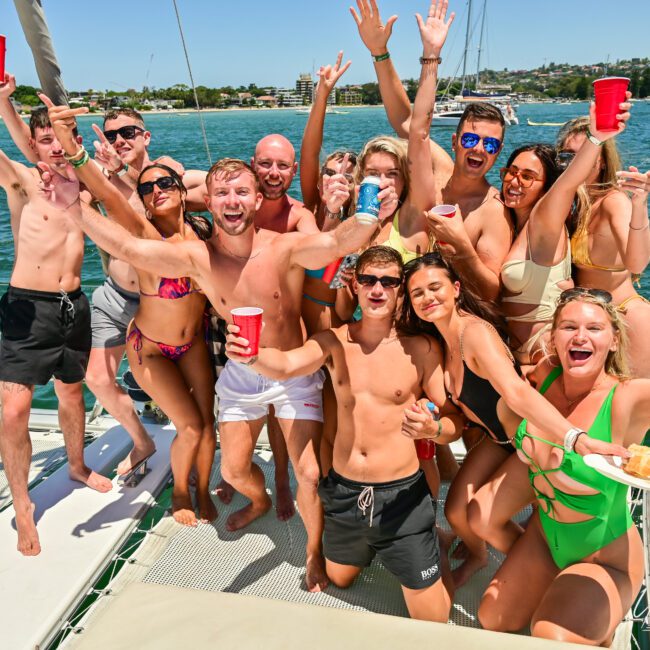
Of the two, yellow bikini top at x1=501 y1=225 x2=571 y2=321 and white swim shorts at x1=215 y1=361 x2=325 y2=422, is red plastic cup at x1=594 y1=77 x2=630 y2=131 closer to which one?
yellow bikini top at x1=501 y1=225 x2=571 y2=321

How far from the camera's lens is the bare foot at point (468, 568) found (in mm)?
2979

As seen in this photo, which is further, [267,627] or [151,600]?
[151,600]

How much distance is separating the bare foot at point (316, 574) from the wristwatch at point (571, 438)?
4.89ft

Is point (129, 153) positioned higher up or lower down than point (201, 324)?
higher up

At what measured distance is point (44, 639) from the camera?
2648 millimetres

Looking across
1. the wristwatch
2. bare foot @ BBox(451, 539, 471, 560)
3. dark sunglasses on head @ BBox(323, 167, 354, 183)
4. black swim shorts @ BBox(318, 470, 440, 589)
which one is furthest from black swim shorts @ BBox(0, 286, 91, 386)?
the wristwatch

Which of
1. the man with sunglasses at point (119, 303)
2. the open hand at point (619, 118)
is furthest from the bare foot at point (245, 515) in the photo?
the open hand at point (619, 118)

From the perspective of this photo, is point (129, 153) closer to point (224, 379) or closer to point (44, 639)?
point (224, 379)

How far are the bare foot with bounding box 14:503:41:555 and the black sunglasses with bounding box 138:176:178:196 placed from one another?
1.86 metres

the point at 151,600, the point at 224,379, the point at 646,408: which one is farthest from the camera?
the point at 224,379

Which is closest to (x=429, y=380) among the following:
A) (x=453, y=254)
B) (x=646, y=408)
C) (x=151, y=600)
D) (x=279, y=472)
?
(x=453, y=254)

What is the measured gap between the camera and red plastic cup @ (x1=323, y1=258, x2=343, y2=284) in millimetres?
2992

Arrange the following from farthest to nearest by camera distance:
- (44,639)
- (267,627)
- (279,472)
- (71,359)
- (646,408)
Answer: (279,472), (71,359), (44,639), (646,408), (267,627)

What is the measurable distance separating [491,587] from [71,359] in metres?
2.59
